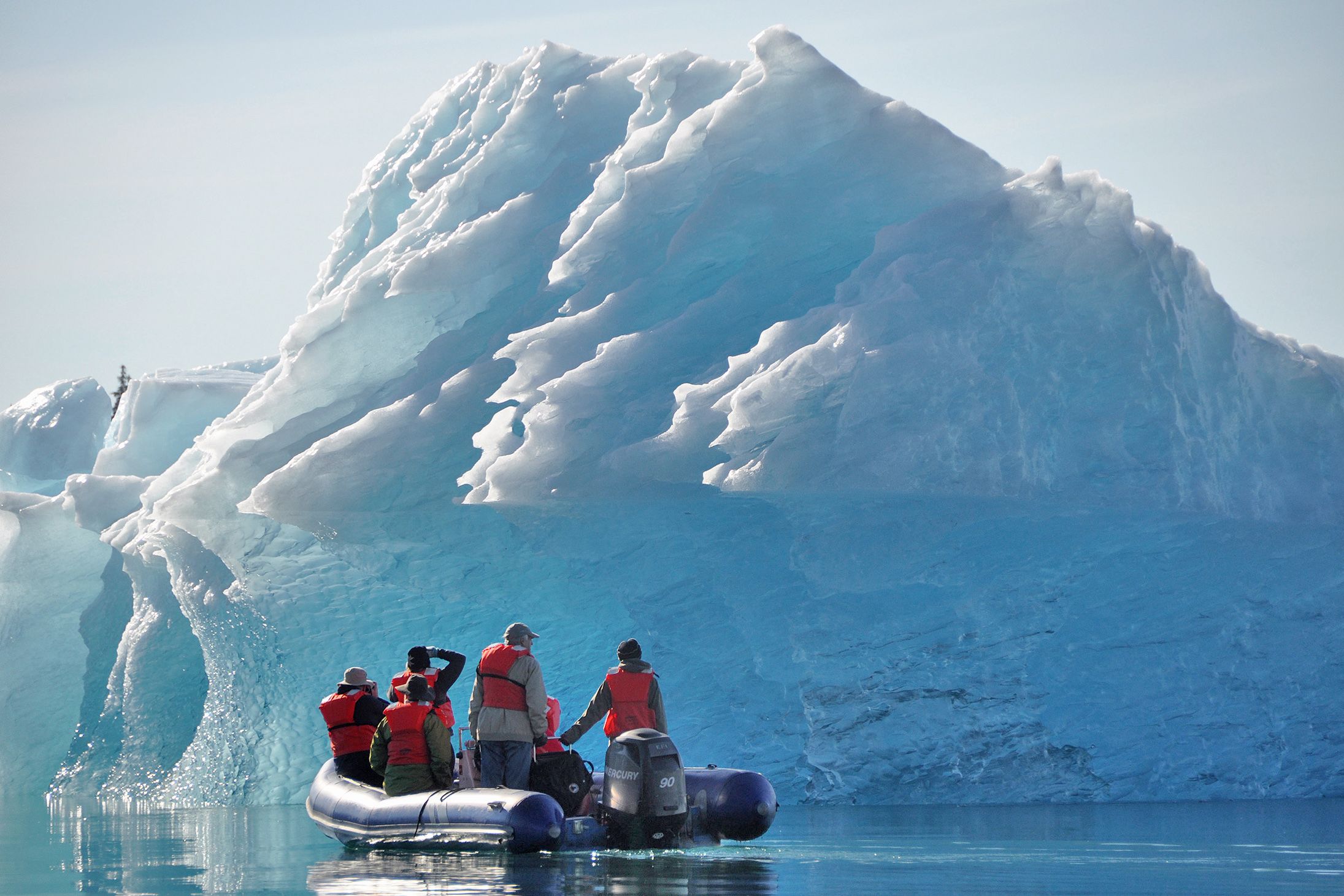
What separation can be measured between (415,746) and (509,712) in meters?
0.64

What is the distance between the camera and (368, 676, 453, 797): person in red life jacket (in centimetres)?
949

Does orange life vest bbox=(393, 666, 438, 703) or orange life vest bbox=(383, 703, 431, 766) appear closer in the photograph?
orange life vest bbox=(383, 703, 431, 766)

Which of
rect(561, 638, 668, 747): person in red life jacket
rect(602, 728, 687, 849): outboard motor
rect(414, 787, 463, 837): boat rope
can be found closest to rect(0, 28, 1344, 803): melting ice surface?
rect(561, 638, 668, 747): person in red life jacket

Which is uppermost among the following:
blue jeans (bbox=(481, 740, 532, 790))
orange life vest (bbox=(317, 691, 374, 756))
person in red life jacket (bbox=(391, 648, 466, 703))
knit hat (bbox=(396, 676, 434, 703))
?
person in red life jacket (bbox=(391, 648, 466, 703))

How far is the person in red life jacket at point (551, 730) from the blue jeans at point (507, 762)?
5.7 inches

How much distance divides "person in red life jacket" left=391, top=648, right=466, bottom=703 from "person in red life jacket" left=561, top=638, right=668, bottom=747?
829 mm

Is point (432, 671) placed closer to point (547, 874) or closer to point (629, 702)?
point (629, 702)

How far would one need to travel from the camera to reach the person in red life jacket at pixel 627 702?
31.2 ft

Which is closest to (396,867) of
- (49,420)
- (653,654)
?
(653,654)

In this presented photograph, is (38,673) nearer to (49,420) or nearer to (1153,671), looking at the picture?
(49,420)

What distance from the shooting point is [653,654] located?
14867mm

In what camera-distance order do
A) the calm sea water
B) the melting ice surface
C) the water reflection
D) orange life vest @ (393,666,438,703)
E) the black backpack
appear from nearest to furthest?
the water reflection → the calm sea water → the black backpack → orange life vest @ (393,666,438,703) → the melting ice surface

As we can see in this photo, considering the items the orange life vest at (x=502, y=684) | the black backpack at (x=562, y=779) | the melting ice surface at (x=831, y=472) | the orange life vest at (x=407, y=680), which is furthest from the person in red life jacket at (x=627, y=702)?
the melting ice surface at (x=831, y=472)

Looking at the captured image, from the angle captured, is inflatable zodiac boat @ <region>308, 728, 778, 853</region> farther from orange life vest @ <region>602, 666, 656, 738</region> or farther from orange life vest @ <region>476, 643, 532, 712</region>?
orange life vest @ <region>476, 643, 532, 712</region>
